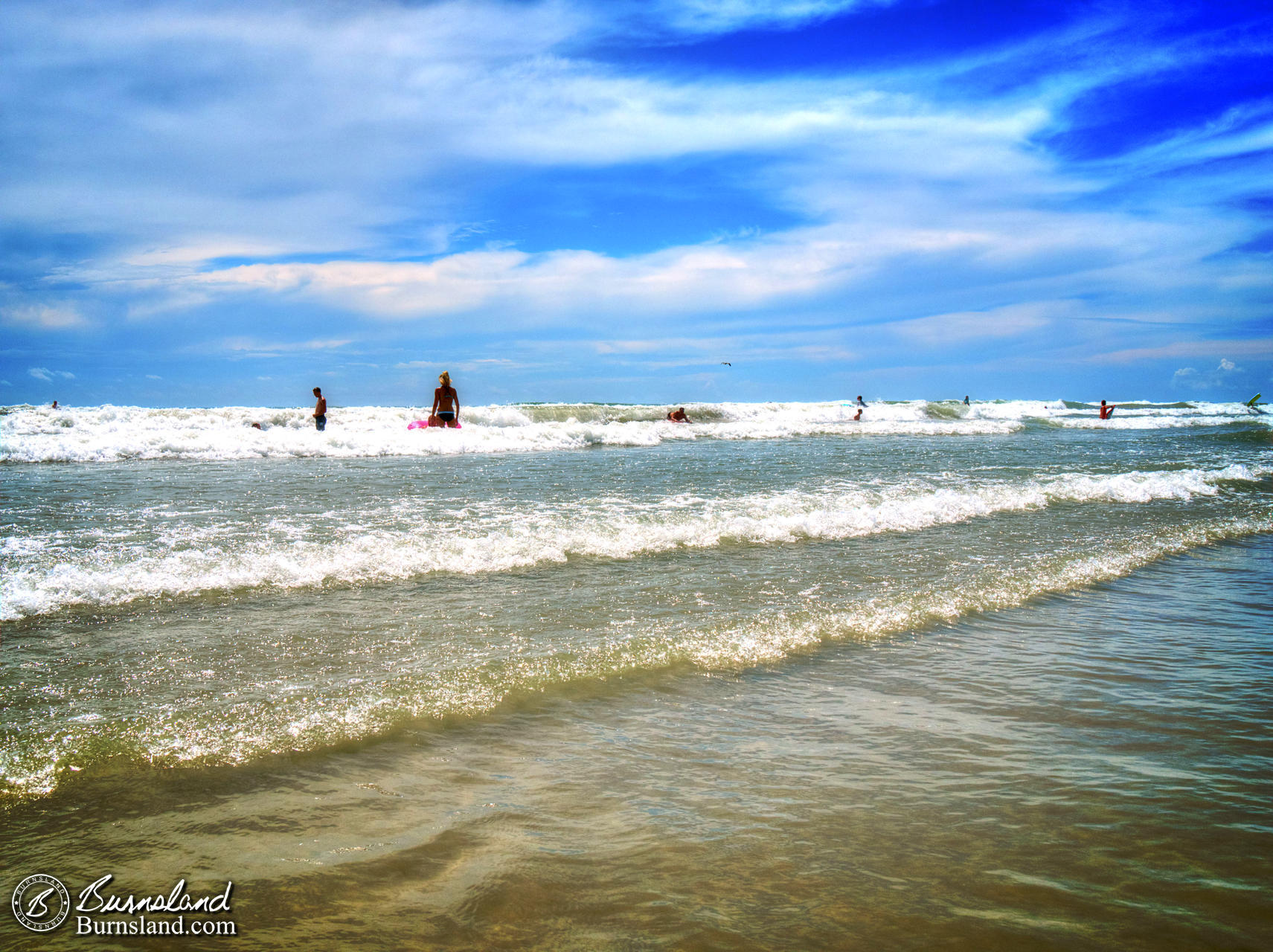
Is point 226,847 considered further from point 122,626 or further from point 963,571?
point 963,571

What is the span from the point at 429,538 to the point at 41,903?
5.02m

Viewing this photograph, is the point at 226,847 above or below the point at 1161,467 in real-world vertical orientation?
below

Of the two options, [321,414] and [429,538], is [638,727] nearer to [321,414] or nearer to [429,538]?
[429,538]

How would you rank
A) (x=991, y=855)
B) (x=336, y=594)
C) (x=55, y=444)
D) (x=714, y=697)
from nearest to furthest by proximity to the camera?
(x=991, y=855) < (x=714, y=697) < (x=336, y=594) < (x=55, y=444)

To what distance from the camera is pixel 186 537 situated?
7012mm

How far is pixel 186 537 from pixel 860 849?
6806 mm

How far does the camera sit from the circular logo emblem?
2.15m

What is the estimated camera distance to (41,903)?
223 centimetres

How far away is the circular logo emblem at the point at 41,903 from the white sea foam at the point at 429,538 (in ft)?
11.2

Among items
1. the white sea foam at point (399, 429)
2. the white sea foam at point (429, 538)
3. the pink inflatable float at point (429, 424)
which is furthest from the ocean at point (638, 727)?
the pink inflatable float at point (429, 424)

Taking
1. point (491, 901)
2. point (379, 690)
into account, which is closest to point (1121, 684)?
point (491, 901)

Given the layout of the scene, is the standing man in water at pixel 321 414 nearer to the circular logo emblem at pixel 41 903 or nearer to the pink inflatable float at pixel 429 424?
the pink inflatable float at pixel 429 424

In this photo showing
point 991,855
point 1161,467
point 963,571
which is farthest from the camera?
point 1161,467

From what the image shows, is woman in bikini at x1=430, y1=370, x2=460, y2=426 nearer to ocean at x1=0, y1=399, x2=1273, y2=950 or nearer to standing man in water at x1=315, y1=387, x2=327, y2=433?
standing man in water at x1=315, y1=387, x2=327, y2=433
